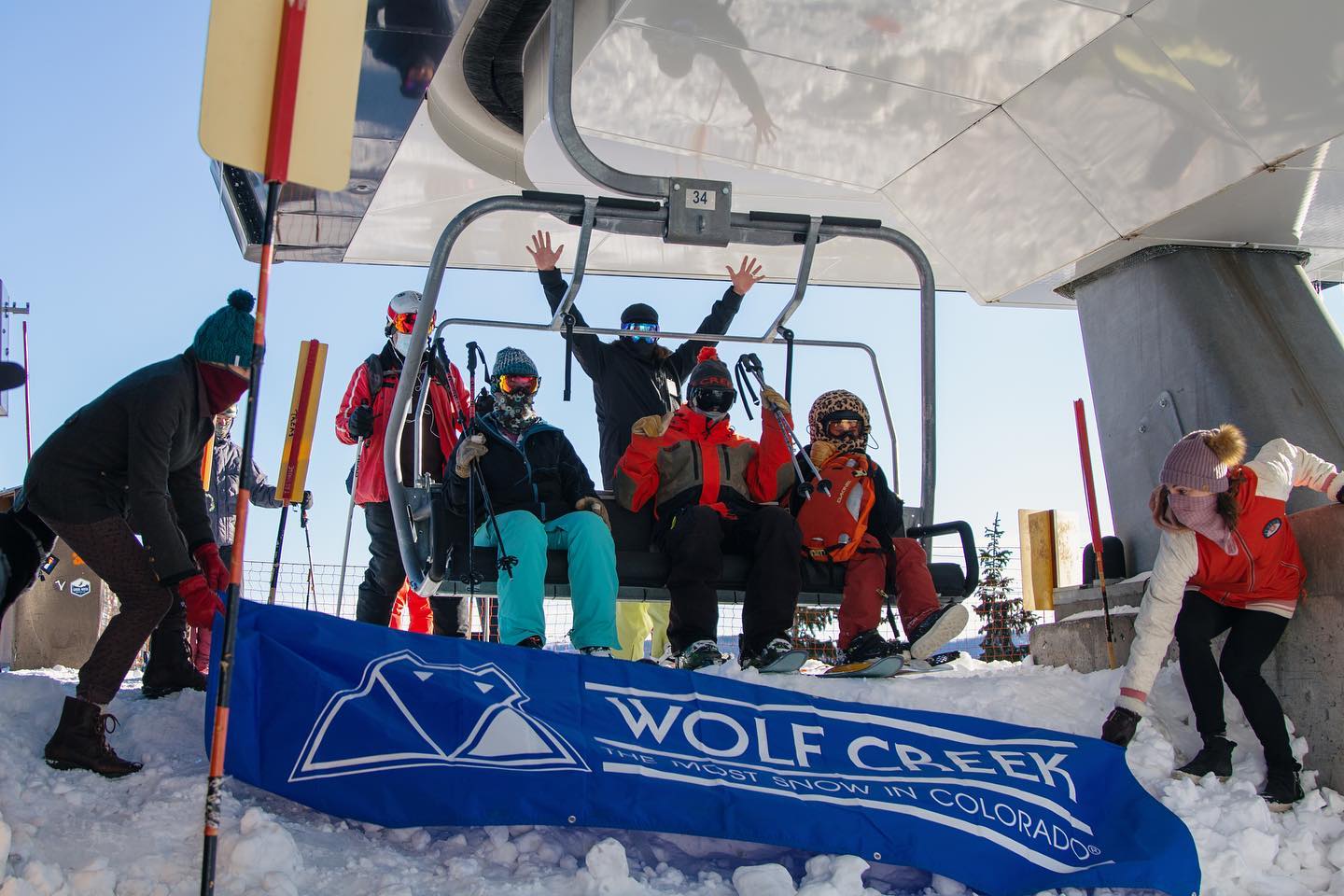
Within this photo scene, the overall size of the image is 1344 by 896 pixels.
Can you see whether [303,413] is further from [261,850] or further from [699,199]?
[261,850]

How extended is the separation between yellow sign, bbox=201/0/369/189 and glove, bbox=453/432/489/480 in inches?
70.2

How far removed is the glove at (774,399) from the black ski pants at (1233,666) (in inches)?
73.2

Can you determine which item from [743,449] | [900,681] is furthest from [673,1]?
[900,681]

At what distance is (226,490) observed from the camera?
6410mm

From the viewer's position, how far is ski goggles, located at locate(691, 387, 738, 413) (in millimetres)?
5320

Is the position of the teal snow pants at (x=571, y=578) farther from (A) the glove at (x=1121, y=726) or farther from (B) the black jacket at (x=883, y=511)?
(A) the glove at (x=1121, y=726)

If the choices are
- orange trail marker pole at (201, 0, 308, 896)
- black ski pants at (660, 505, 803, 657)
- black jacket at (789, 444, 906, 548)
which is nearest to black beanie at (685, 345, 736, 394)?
black jacket at (789, 444, 906, 548)

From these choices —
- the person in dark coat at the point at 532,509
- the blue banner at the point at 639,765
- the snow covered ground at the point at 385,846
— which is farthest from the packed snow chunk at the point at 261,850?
the person in dark coat at the point at 532,509

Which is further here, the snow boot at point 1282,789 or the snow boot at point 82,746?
the snow boot at point 1282,789

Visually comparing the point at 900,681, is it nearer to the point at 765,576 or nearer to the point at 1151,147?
the point at 765,576

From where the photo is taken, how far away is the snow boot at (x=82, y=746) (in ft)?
11.0

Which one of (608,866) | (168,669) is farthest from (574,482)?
(608,866)

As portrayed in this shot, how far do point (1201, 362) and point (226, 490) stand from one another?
523cm

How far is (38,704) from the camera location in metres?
3.68
